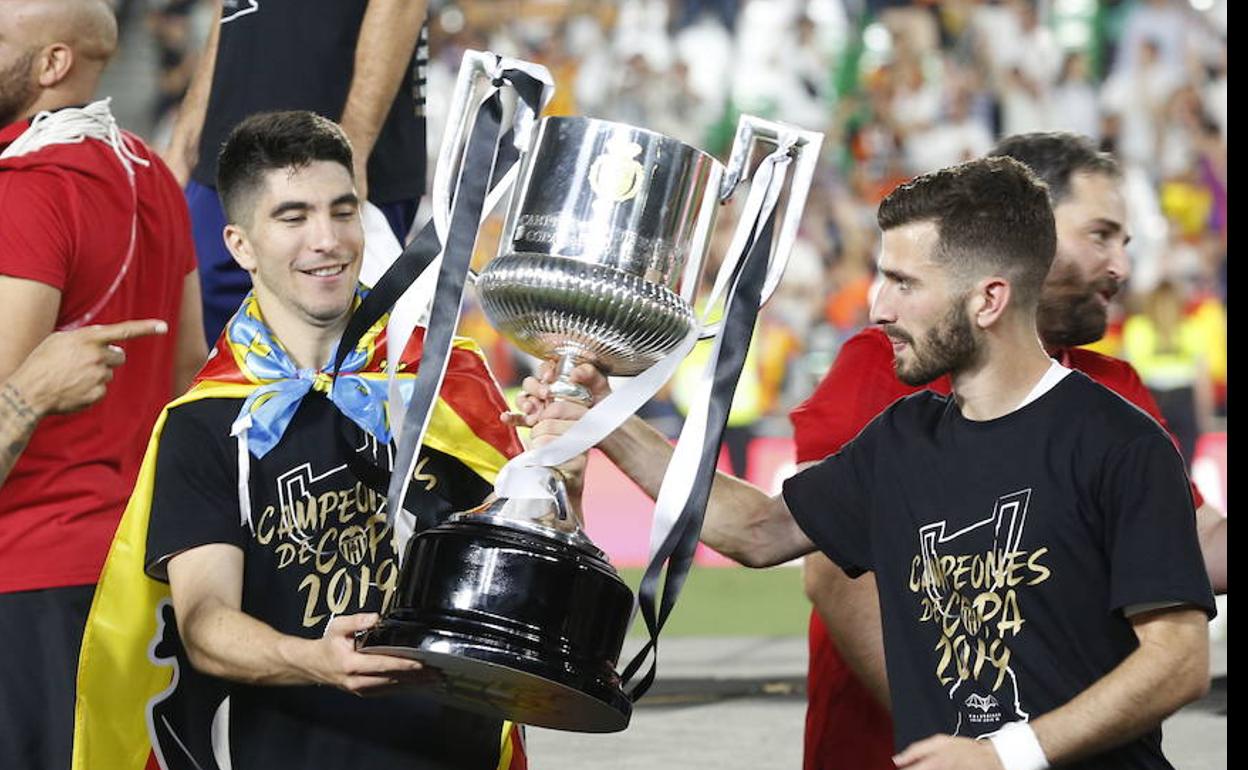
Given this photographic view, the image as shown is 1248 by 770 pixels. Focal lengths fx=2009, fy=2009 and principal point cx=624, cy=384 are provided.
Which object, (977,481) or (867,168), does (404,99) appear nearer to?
(977,481)

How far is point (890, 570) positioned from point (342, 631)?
865mm

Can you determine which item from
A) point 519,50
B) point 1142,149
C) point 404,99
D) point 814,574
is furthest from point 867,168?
point 814,574

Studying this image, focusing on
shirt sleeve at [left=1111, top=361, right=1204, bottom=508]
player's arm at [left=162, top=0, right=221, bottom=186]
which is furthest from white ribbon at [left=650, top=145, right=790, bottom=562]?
player's arm at [left=162, top=0, right=221, bottom=186]

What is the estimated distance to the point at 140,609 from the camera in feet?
11.4

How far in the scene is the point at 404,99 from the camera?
4.88 m

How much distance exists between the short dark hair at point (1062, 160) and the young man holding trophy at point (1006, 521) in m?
0.82

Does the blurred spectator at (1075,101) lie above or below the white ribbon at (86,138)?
above

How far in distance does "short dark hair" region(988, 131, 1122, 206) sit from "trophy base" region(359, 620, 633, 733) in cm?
147

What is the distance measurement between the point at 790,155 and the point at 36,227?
1.42 m

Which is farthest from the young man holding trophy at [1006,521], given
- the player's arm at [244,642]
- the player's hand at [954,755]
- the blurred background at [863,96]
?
the blurred background at [863,96]

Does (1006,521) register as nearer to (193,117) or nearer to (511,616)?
(511,616)

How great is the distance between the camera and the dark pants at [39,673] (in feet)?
12.3

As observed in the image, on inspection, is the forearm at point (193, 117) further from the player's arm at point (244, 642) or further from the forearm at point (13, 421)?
the player's arm at point (244, 642)

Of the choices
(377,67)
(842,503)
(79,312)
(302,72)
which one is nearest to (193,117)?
(302,72)
